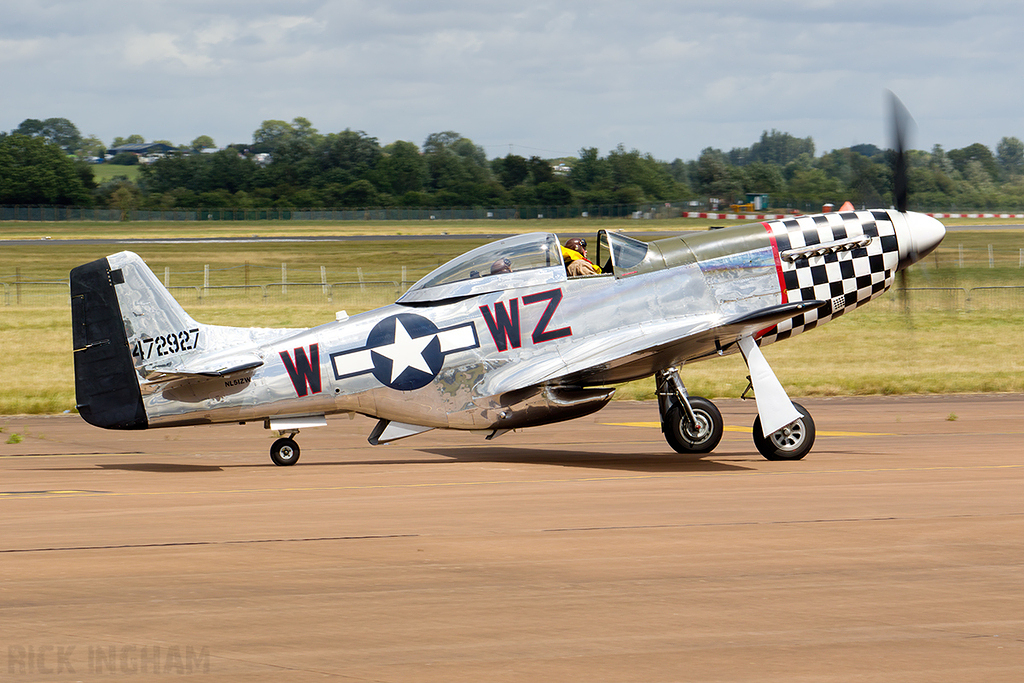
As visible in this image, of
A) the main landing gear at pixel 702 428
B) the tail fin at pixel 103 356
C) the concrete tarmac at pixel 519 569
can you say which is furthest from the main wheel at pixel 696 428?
the tail fin at pixel 103 356

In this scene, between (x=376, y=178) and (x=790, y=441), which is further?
(x=376, y=178)

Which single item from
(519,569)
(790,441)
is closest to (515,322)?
(790,441)

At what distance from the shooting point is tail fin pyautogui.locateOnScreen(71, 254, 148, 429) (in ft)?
40.9

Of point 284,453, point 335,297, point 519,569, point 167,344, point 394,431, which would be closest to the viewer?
point 519,569

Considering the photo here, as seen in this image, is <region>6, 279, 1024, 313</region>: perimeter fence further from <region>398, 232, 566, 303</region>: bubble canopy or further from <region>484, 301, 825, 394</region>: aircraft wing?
<region>484, 301, 825, 394</region>: aircraft wing

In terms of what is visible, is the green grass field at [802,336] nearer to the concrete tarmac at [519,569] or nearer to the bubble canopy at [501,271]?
the bubble canopy at [501,271]

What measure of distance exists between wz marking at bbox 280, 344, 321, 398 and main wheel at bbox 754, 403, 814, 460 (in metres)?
5.31

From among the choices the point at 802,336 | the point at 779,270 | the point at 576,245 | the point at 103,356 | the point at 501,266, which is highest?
the point at 576,245

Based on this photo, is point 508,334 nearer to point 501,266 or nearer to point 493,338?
point 493,338

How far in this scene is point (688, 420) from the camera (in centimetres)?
1361

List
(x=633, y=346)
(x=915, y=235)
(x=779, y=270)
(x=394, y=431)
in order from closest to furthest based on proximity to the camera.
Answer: (x=633, y=346)
(x=394, y=431)
(x=779, y=270)
(x=915, y=235)

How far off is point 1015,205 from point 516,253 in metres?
104

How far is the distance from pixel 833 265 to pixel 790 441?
7.27ft

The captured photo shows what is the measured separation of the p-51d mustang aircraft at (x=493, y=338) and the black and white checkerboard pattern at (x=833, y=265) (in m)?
0.02
